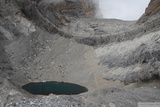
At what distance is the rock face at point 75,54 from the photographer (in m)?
25.7

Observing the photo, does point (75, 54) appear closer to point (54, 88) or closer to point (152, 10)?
point (54, 88)

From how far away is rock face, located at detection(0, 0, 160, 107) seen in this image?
84.2ft

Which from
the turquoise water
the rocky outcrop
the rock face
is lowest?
the turquoise water

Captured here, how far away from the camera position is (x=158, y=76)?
104 feet

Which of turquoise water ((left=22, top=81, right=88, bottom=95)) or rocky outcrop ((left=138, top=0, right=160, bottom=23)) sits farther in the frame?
rocky outcrop ((left=138, top=0, right=160, bottom=23))

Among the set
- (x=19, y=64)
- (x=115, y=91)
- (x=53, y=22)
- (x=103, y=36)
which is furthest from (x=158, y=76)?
(x=53, y=22)

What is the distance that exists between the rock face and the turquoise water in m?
1.15

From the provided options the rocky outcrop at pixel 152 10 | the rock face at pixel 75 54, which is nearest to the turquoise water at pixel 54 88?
the rock face at pixel 75 54

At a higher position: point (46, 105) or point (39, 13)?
point (39, 13)

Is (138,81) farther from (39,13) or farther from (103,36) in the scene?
(39,13)

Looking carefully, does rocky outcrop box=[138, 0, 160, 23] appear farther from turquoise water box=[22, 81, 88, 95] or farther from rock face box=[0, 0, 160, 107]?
turquoise water box=[22, 81, 88, 95]

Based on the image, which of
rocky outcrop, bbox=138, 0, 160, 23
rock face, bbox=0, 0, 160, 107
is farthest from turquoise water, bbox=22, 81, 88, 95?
rocky outcrop, bbox=138, 0, 160, 23

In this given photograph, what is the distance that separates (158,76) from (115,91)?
24.0 feet

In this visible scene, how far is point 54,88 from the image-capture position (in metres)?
36.4
